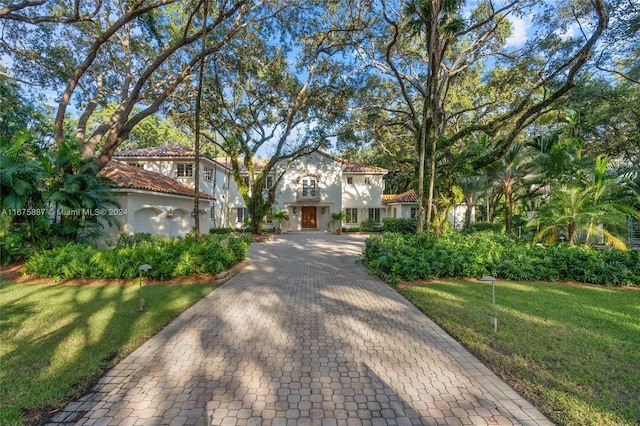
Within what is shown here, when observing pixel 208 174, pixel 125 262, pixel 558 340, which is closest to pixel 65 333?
pixel 125 262

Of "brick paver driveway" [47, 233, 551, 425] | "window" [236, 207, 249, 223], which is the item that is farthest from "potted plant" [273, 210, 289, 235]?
"brick paver driveway" [47, 233, 551, 425]

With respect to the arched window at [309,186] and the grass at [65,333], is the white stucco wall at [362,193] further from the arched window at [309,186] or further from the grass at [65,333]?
the grass at [65,333]

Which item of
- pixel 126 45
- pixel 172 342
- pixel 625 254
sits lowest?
pixel 172 342

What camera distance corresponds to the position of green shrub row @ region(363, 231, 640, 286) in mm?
7574

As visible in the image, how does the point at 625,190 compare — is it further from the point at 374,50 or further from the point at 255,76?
the point at 255,76

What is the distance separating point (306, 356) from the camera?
390 cm

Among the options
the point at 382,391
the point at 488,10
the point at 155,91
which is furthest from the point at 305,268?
the point at 488,10

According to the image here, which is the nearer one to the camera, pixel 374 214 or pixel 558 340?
pixel 558 340

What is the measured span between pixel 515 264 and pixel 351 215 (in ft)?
63.5

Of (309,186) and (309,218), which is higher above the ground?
(309,186)

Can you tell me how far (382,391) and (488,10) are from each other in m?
15.8

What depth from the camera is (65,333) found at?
14.7 feet

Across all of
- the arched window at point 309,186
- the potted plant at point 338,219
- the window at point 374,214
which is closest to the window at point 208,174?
the arched window at point 309,186

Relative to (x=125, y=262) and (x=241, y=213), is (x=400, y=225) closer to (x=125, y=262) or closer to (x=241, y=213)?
(x=241, y=213)
